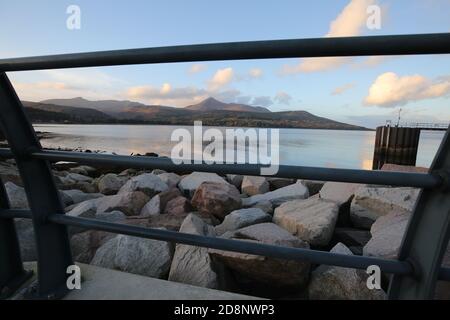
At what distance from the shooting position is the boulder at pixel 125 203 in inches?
181

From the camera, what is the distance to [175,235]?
124cm

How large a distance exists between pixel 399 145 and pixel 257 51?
17997 millimetres

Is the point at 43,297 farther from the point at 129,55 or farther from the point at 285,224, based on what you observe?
the point at 285,224

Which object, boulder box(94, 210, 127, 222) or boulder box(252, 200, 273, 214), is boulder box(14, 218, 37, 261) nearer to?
boulder box(94, 210, 127, 222)

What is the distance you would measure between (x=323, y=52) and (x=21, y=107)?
3.69ft

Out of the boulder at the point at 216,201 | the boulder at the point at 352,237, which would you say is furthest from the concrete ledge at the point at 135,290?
the boulder at the point at 216,201

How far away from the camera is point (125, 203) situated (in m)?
4.66

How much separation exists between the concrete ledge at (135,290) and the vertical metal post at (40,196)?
11 cm

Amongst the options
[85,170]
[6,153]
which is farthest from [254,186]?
[85,170]

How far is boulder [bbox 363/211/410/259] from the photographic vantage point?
2.93 m

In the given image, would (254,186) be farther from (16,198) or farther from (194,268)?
(16,198)

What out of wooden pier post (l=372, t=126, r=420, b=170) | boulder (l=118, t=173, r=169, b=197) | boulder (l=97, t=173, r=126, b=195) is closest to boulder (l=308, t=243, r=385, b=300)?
boulder (l=118, t=173, r=169, b=197)

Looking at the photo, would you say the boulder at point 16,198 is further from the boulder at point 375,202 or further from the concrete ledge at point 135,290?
the boulder at point 375,202

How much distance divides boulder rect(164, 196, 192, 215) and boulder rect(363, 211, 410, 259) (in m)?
2.24
